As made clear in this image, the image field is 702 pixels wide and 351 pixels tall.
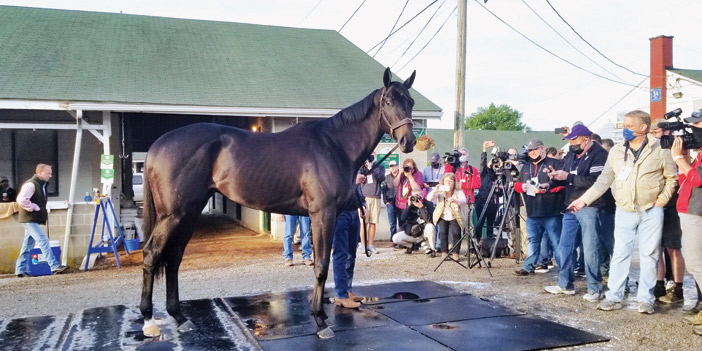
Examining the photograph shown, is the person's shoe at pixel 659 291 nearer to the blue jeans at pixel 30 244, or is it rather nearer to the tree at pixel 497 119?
the blue jeans at pixel 30 244

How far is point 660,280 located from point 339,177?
3900 millimetres

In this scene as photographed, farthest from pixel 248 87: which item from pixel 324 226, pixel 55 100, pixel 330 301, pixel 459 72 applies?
pixel 324 226

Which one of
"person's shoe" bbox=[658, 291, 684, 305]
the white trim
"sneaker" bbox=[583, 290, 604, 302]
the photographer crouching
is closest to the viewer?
"person's shoe" bbox=[658, 291, 684, 305]

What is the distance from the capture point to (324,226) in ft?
14.5

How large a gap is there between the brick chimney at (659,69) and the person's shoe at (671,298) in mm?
21051

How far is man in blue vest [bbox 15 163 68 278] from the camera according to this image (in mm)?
8094

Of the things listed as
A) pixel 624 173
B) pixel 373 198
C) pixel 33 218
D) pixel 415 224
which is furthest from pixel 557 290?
pixel 33 218

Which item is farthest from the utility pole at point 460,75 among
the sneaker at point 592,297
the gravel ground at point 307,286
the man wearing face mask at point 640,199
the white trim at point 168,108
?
the man wearing face mask at point 640,199

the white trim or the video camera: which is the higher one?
the white trim

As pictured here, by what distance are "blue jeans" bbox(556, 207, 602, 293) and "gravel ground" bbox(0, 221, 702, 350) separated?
0.78ft

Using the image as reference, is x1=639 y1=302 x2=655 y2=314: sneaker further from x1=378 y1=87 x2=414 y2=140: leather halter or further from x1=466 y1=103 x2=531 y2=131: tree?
x1=466 y1=103 x2=531 y2=131: tree

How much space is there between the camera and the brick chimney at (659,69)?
23.7 m

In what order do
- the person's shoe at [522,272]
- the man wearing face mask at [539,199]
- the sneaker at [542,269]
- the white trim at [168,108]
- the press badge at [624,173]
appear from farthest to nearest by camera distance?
the white trim at [168,108] → the sneaker at [542,269] → the person's shoe at [522,272] → the man wearing face mask at [539,199] → the press badge at [624,173]

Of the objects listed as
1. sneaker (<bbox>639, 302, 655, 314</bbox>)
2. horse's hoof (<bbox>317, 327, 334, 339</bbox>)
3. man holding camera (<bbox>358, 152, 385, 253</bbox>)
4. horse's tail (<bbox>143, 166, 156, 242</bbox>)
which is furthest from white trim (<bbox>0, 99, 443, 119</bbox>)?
sneaker (<bbox>639, 302, 655, 314</bbox>)
